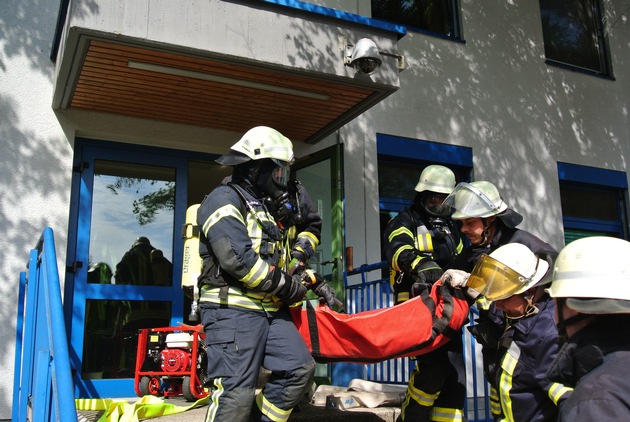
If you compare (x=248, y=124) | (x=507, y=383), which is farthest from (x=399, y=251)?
(x=248, y=124)

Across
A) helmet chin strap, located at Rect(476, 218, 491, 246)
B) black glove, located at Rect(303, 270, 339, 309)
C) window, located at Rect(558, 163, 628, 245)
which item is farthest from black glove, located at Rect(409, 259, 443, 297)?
window, located at Rect(558, 163, 628, 245)

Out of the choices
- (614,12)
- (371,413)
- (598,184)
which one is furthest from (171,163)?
(614,12)

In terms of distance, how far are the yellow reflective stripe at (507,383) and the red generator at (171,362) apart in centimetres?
324

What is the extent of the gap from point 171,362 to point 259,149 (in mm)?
2776

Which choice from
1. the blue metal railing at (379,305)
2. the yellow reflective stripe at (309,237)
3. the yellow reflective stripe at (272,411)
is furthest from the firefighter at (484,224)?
the blue metal railing at (379,305)

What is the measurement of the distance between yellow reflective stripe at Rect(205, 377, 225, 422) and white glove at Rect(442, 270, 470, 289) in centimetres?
146

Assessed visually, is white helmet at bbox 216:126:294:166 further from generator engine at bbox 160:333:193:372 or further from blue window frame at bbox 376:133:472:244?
blue window frame at bbox 376:133:472:244

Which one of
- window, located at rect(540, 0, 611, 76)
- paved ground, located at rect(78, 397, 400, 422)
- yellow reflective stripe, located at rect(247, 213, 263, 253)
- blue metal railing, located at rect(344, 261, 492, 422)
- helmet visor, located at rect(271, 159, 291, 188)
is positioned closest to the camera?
yellow reflective stripe, located at rect(247, 213, 263, 253)

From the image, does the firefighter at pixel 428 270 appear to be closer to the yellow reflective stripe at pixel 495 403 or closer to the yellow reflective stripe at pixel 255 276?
the yellow reflective stripe at pixel 495 403

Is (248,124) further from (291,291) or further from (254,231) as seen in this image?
(291,291)

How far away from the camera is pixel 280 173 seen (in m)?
3.89

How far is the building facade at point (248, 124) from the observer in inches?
216

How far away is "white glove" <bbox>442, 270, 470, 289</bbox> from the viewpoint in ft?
12.6

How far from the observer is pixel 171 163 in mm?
6969
